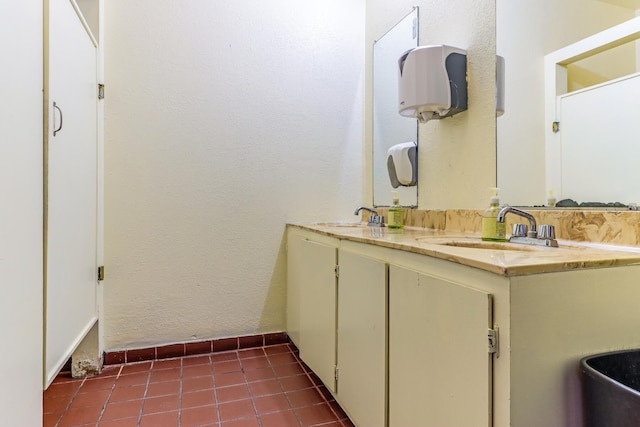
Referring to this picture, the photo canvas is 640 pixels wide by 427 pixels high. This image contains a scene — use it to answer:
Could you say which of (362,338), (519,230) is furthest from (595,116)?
(362,338)

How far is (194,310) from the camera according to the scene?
217 cm

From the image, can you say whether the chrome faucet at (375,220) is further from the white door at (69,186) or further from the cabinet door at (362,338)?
the white door at (69,186)

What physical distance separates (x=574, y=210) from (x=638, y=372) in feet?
1.87

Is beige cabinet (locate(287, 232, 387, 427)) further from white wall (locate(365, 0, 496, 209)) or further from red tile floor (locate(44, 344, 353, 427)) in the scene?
white wall (locate(365, 0, 496, 209))

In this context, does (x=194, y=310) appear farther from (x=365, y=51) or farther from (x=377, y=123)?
(x=365, y=51)

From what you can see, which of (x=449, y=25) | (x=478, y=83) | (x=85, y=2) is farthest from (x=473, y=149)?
(x=85, y=2)

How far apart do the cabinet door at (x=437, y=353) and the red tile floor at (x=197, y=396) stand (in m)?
0.61

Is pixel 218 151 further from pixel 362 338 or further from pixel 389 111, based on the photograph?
pixel 362 338

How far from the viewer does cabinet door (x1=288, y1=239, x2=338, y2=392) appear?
154 centimetres

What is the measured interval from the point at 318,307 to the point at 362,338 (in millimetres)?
452

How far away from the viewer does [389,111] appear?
2.26 m

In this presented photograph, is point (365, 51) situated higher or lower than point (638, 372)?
higher

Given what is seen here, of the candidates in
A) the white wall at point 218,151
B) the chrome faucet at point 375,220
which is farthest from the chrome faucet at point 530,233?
the white wall at point 218,151

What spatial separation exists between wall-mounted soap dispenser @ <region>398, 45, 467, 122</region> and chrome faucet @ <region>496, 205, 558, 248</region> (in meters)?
0.60
